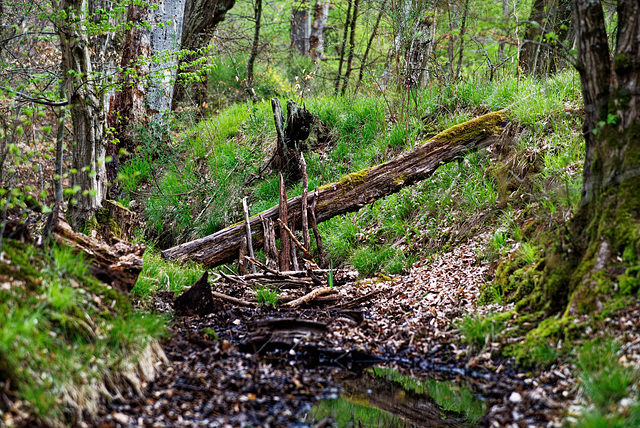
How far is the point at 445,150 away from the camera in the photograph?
6.03 meters

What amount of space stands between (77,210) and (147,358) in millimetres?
2659

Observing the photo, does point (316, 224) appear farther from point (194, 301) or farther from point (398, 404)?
point (398, 404)

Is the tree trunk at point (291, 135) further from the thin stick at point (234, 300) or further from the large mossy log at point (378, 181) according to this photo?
the thin stick at point (234, 300)

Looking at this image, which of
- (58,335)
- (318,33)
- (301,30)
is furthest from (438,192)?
(301,30)

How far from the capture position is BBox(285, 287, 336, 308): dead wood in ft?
16.0

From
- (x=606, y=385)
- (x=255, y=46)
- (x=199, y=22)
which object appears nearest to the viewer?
(x=606, y=385)

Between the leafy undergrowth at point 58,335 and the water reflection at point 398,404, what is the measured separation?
1241mm

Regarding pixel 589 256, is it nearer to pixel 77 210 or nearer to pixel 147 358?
pixel 147 358

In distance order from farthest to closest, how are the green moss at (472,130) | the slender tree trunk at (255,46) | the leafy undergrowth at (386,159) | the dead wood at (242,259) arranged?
1. the slender tree trunk at (255,46)
2. the green moss at (472,130)
3. the dead wood at (242,259)
4. the leafy undergrowth at (386,159)

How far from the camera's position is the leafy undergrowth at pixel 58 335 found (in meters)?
2.24

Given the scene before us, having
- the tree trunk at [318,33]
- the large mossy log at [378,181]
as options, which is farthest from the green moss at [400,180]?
the tree trunk at [318,33]

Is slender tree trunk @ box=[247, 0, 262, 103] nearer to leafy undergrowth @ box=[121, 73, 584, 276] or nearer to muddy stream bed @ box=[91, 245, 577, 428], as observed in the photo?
leafy undergrowth @ box=[121, 73, 584, 276]

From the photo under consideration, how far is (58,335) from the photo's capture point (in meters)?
2.67

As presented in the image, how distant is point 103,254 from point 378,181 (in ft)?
11.3
